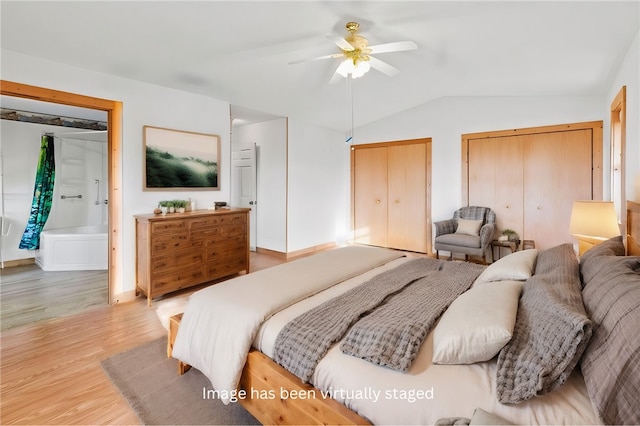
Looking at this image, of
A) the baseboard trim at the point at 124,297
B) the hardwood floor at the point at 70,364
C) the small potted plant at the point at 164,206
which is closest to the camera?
the hardwood floor at the point at 70,364

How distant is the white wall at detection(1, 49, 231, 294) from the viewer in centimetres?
275

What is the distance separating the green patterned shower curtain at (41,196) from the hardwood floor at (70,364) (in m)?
2.64

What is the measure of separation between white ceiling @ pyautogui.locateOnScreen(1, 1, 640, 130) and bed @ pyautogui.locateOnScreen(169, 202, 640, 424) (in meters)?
1.72

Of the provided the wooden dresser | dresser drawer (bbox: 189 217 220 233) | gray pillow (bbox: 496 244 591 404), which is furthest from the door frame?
gray pillow (bbox: 496 244 591 404)

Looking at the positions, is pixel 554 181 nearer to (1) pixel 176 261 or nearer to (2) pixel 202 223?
(2) pixel 202 223

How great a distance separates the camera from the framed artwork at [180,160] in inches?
139

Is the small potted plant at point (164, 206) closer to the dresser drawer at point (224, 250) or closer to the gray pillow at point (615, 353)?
the dresser drawer at point (224, 250)

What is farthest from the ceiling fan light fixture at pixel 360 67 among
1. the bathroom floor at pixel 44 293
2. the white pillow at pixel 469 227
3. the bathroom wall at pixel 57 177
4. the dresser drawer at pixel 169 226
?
the bathroom wall at pixel 57 177

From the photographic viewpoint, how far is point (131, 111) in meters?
3.33

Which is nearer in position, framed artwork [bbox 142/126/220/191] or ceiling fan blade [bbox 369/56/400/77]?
ceiling fan blade [bbox 369/56/400/77]

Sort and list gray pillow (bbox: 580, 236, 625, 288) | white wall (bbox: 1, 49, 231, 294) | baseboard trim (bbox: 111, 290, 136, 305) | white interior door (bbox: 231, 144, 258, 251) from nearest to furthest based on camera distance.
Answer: gray pillow (bbox: 580, 236, 625, 288)
white wall (bbox: 1, 49, 231, 294)
baseboard trim (bbox: 111, 290, 136, 305)
white interior door (bbox: 231, 144, 258, 251)

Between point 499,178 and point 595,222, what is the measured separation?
Answer: 8.14ft

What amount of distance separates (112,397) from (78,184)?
16.0 feet

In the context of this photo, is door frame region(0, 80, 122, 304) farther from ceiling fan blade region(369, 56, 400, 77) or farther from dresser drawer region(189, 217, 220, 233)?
ceiling fan blade region(369, 56, 400, 77)
